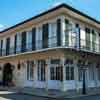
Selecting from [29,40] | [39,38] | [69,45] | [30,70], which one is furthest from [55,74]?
[29,40]

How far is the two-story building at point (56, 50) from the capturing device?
17.8m

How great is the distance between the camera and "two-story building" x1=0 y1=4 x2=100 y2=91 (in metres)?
17.8

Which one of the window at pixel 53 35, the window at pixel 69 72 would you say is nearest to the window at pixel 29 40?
the window at pixel 53 35

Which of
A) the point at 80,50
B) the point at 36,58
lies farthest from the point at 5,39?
the point at 80,50

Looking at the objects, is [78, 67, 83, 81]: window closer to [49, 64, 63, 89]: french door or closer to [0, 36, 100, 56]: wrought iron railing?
[0, 36, 100, 56]: wrought iron railing

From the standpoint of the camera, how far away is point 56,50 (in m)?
17.0

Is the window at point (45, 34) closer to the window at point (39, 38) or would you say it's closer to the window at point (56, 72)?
the window at point (39, 38)

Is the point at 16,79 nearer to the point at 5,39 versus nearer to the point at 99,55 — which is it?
the point at 5,39

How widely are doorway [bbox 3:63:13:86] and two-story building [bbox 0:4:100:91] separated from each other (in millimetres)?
471

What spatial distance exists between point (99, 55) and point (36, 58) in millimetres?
6405

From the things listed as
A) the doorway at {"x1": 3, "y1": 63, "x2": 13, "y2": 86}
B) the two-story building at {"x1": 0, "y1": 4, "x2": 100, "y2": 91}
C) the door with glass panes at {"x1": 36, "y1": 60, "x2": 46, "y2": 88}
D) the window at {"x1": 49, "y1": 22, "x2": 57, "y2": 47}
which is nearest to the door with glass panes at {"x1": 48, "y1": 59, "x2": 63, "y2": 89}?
the two-story building at {"x1": 0, "y1": 4, "x2": 100, "y2": 91}

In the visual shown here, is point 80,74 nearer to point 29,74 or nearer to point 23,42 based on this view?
point 29,74

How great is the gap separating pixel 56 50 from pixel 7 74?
35.7ft

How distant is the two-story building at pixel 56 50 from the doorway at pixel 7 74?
47cm
